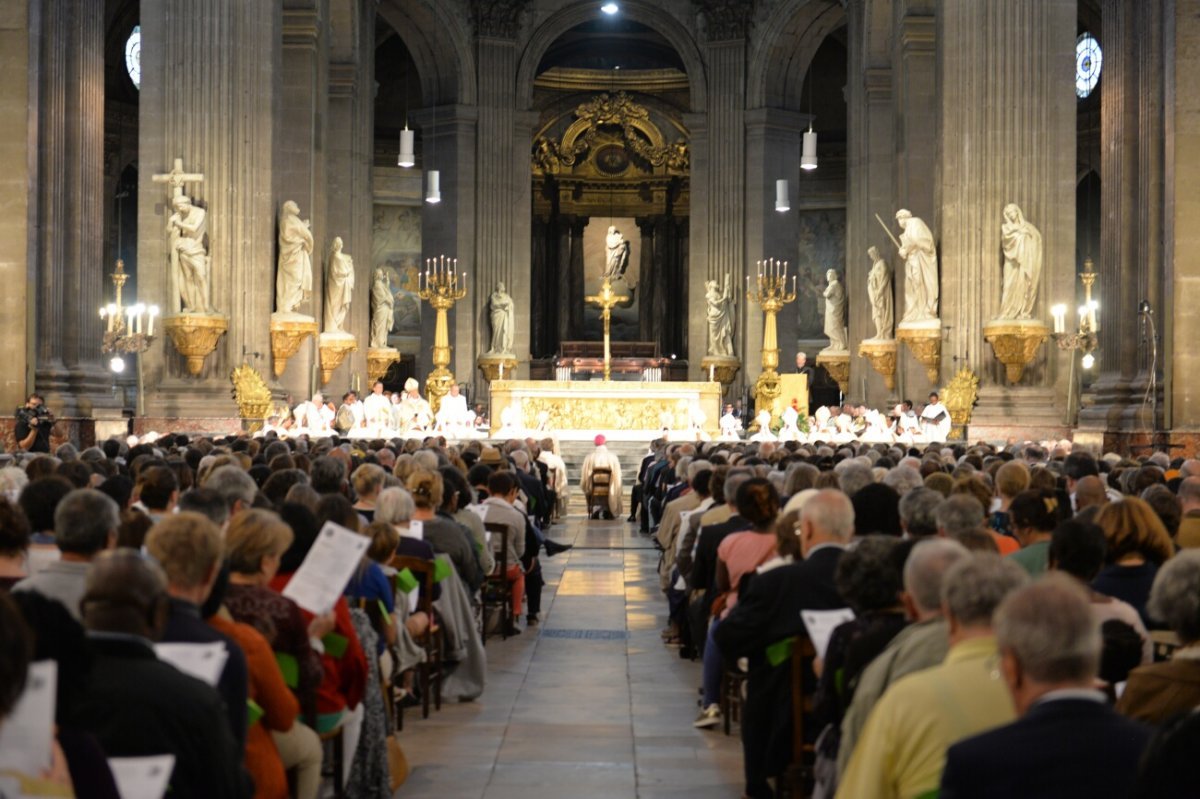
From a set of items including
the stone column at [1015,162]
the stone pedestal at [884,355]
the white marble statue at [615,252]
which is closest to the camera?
the stone column at [1015,162]

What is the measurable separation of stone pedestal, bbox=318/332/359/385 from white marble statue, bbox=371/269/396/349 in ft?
21.3

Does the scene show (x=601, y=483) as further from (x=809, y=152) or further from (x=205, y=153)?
(x=809, y=152)

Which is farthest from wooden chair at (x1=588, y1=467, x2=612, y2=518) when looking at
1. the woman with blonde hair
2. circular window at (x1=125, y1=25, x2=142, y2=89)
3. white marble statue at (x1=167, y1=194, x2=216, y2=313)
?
circular window at (x1=125, y1=25, x2=142, y2=89)

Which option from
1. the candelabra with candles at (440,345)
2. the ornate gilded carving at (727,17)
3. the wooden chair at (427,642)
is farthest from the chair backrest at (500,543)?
the ornate gilded carving at (727,17)

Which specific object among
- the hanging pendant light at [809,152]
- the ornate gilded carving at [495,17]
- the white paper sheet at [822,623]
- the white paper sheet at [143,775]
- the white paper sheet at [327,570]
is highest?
the ornate gilded carving at [495,17]

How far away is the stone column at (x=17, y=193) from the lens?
19922 millimetres

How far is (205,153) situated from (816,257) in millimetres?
27258

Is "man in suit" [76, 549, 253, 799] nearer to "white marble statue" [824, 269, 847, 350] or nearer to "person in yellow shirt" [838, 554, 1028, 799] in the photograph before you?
"person in yellow shirt" [838, 554, 1028, 799]

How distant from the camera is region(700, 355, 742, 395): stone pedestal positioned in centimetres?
4082

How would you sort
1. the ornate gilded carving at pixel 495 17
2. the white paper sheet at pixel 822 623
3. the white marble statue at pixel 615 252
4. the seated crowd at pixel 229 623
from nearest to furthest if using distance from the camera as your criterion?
the seated crowd at pixel 229 623 < the white paper sheet at pixel 822 623 < the ornate gilded carving at pixel 495 17 < the white marble statue at pixel 615 252

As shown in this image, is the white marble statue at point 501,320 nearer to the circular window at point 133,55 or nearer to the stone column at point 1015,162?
the circular window at point 133,55

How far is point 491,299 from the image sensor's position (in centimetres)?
4122

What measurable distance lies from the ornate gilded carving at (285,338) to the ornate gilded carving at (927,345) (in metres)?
8.77

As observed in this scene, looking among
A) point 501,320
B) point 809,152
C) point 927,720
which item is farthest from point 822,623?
point 501,320
